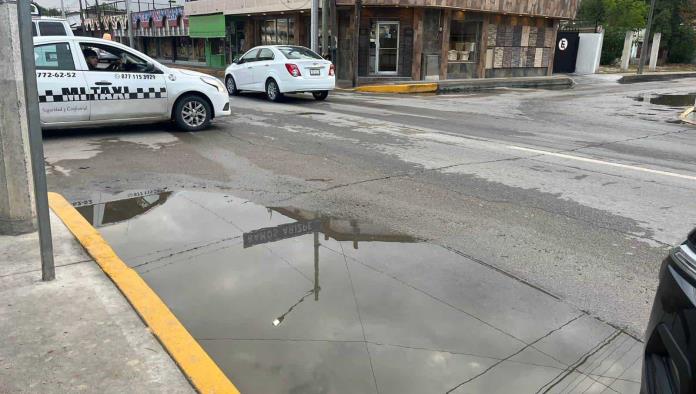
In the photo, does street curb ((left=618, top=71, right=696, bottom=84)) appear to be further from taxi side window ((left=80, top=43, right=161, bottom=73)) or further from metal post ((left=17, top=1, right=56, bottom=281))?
metal post ((left=17, top=1, right=56, bottom=281))

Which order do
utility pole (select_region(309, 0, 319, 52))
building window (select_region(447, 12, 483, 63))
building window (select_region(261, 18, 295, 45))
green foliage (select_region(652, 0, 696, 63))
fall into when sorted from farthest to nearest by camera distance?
green foliage (select_region(652, 0, 696, 63))
building window (select_region(261, 18, 295, 45))
building window (select_region(447, 12, 483, 63))
utility pole (select_region(309, 0, 319, 52))

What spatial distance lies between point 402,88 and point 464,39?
23.7 ft

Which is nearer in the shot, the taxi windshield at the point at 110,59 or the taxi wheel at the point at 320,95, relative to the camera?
the taxi windshield at the point at 110,59

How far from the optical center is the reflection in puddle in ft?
65.0

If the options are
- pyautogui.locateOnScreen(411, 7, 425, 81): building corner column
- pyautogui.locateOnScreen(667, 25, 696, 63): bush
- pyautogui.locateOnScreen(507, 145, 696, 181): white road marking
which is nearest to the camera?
pyautogui.locateOnScreen(507, 145, 696, 181): white road marking

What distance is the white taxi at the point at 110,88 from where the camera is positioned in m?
8.91

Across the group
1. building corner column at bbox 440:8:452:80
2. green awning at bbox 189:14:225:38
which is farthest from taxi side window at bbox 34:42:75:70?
green awning at bbox 189:14:225:38

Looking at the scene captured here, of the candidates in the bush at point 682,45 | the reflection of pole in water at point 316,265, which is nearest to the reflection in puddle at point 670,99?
the reflection of pole in water at point 316,265

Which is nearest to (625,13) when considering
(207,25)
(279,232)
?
(207,25)

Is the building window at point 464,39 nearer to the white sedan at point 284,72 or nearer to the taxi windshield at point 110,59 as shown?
the white sedan at point 284,72

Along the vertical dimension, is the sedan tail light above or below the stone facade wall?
below

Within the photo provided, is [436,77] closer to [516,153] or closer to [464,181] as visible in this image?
[516,153]

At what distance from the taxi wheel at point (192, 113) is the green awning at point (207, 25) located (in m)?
23.9

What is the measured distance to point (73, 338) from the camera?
10.6 ft
